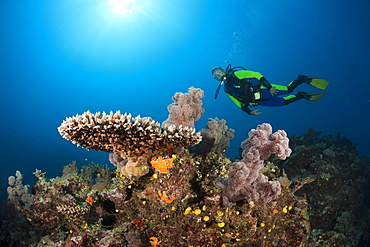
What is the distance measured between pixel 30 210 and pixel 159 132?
4.79m

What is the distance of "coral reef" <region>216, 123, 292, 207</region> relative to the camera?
10.3ft

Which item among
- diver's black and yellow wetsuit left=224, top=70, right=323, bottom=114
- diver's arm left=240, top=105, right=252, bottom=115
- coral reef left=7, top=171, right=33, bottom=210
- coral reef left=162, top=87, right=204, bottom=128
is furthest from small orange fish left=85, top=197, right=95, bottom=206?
diver's black and yellow wetsuit left=224, top=70, right=323, bottom=114

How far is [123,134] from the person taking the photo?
9.88 ft

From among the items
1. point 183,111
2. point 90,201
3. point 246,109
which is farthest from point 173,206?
point 246,109

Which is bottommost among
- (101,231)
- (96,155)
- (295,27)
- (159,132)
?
(101,231)

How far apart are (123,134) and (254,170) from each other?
89.5 inches

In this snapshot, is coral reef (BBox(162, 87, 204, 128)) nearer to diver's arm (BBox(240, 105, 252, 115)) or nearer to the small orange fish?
the small orange fish

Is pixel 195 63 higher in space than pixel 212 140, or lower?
higher

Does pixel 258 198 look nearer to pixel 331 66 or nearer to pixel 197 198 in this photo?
pixel 197 198

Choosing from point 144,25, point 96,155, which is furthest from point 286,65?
point 96,155

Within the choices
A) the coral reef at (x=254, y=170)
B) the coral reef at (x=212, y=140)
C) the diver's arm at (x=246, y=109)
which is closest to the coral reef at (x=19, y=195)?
the coral reef at (x=212, y=140)

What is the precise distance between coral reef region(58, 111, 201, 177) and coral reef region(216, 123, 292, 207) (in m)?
0.90

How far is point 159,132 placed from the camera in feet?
10.1

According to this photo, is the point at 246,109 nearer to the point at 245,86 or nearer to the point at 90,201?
the point at 245,86
